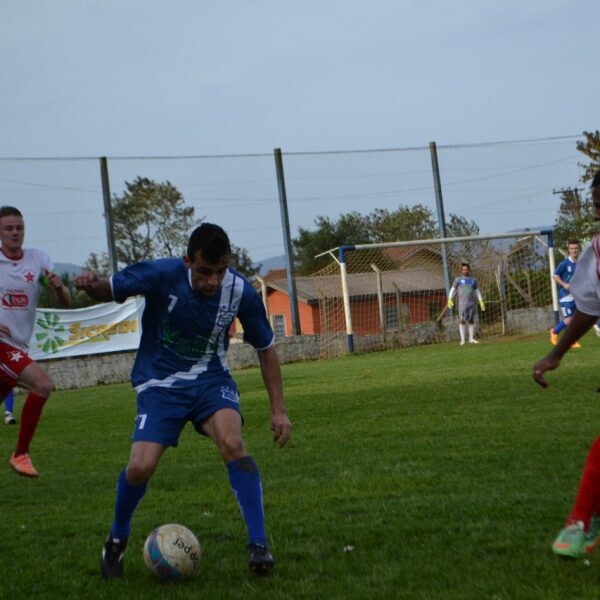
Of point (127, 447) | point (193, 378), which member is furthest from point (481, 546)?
point (127, 447)

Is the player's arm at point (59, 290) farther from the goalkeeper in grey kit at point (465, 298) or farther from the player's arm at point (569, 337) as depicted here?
the goalkeeper in grey kit at point (465, 298)

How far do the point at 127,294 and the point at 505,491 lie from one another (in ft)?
8.71

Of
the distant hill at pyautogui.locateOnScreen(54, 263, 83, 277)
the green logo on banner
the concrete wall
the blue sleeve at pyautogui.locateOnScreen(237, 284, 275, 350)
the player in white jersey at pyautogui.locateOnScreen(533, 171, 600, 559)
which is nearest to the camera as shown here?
the player in white jersey at pyautogui.locateOnScreen(533, 171, 600, 559)

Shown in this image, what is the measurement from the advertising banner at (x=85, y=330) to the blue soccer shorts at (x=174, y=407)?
17780 mm

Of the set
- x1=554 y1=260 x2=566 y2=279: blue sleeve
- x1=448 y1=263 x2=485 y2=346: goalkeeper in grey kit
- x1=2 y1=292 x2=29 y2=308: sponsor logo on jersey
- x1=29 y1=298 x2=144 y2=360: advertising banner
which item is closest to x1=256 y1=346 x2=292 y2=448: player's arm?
x1=2 y1=292 x2=29 y2=308: sponsor logo on jersey

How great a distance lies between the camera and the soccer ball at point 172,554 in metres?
4.80

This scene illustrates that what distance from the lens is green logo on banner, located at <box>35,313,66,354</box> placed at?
2266 centimetres

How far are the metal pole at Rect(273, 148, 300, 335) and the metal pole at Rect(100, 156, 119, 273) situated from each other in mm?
4645

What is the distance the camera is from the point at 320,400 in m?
13.4

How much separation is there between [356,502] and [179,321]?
1919 millimetres

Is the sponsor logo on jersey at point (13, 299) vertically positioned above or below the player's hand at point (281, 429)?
above

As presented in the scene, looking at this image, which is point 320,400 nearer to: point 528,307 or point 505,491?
point 505,491

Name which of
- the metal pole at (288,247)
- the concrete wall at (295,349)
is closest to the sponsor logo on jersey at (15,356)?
the concrete wall at (295,349)

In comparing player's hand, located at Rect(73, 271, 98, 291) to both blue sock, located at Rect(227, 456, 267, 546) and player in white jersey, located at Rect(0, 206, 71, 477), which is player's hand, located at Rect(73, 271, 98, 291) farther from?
player in white jersey, located at Rect(0, 206, 71, 477)
